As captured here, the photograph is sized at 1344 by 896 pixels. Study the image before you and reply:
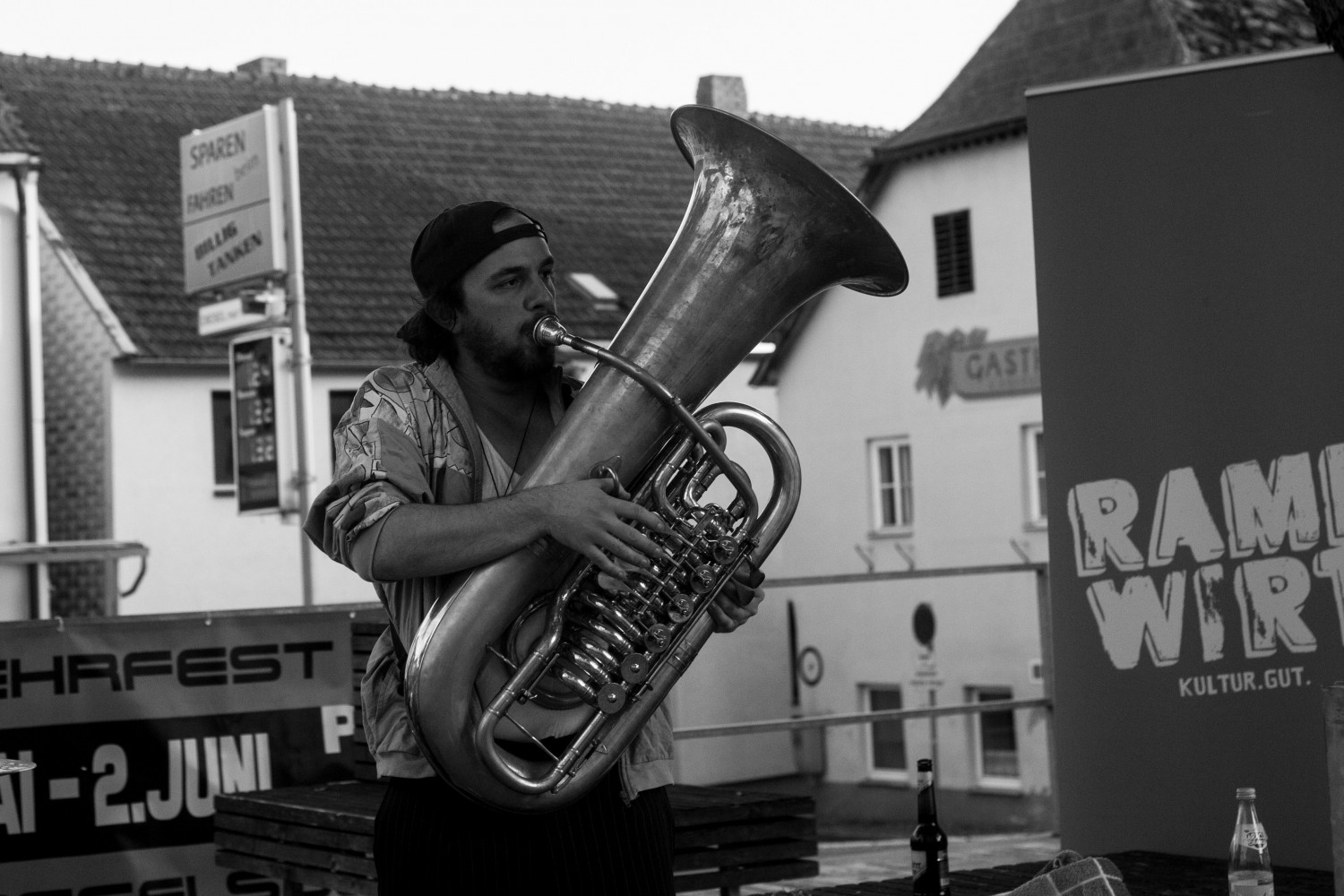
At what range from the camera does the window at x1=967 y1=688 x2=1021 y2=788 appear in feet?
77.5

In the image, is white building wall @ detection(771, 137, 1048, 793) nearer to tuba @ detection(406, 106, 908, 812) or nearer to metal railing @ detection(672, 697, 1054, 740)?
metal railing @ detection(672, 697, 1054, 740)

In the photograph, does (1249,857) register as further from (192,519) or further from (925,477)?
(925,477)

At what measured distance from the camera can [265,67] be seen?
1129 inches

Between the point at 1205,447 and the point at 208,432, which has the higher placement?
the point at 208,432

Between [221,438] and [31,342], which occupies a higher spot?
[31,342]

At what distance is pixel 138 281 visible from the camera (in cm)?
2269

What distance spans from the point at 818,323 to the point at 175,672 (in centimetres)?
2085

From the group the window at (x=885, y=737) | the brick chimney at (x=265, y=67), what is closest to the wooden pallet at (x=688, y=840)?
the window at (x=885, y=737)

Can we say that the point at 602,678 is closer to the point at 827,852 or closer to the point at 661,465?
the point at 661,465

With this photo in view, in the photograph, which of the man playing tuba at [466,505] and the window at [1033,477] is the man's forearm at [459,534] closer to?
the man playing tuba at [466,505]

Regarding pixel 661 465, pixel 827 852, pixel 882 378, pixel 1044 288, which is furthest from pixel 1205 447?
pixel 882 378

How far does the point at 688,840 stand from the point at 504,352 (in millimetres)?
2452

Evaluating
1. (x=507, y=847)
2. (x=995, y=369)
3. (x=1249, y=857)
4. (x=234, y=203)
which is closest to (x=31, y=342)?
(x=234, y=203)

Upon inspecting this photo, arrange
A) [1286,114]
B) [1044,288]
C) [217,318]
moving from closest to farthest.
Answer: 1. [1286,114]
2. [1044,288]
3. [217,318]
